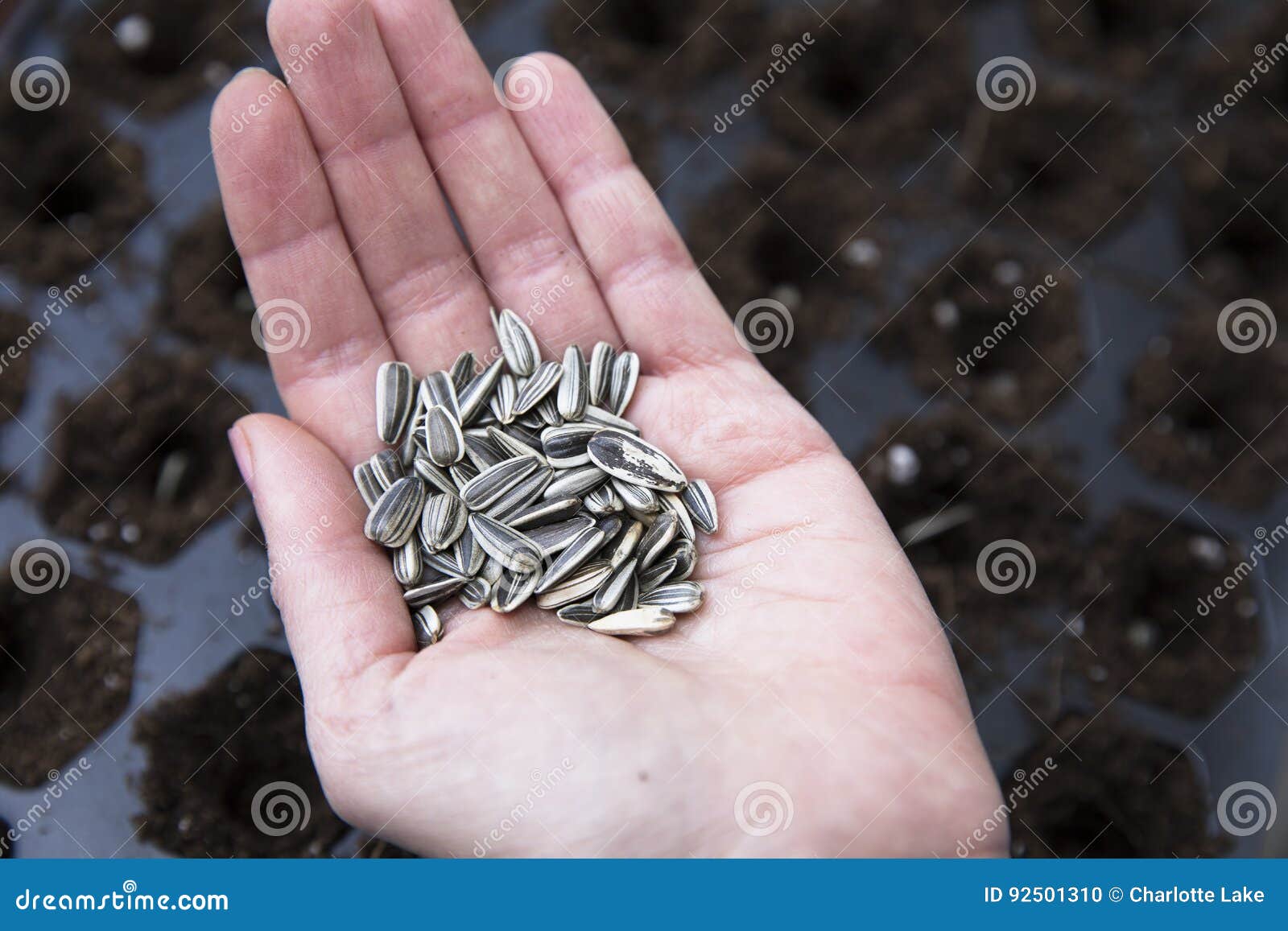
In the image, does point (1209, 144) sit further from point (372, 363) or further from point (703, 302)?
point (372, 363)

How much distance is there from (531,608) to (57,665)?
36.6 inches

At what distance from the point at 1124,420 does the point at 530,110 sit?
1.36 meters

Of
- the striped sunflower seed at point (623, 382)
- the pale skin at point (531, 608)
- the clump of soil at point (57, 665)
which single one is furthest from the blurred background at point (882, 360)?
the striped sunflower seed at point (623, 382)

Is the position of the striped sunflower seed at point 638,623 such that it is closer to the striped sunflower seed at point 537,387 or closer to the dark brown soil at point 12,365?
the striped sunflower seed at point 537,387

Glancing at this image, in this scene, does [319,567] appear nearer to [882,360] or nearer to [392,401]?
[392,401]

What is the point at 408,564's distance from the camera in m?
1.39

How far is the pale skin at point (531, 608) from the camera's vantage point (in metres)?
1.14

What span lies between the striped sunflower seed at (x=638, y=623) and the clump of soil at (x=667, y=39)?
1.24 meters

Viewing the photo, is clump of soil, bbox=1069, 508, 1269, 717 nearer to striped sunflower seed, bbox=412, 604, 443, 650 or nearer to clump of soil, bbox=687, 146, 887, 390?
clump of soil, bbox=687, 146, 887, 390

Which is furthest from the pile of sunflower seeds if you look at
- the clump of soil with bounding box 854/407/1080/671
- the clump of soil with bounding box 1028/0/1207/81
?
the clump of soil with bounding box 1028/0/1207/81

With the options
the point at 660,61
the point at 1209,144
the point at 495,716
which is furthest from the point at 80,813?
the point at 1209,144

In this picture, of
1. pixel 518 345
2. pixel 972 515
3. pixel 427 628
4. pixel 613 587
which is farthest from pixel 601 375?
pixel 972 515

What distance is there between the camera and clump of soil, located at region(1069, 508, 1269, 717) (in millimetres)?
1713

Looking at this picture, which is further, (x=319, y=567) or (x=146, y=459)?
(x=146, y=459)
